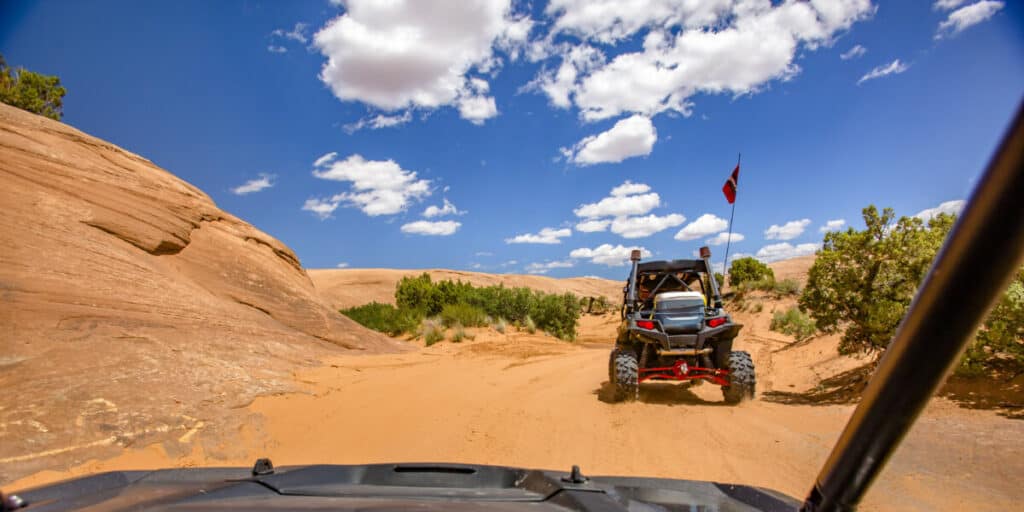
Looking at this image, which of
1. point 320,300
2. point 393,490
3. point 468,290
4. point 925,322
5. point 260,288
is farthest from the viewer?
point 468,290

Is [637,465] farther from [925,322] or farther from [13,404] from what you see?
[13,404]

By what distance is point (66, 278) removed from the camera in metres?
7.69

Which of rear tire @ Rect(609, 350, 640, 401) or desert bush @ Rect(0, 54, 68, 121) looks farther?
desert bush @ Rect(0, 54, 68, 121)

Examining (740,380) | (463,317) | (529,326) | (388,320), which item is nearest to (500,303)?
(529,326)

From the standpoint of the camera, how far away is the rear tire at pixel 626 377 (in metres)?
7.86

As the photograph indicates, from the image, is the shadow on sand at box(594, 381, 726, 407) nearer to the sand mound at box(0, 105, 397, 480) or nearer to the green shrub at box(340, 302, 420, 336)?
the sand mound at box(0, 105, 397, 480)

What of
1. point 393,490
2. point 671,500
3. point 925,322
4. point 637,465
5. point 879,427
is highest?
point 925,322

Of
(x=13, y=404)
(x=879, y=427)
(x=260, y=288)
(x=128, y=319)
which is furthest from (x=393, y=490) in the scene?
(x=260, y=288)

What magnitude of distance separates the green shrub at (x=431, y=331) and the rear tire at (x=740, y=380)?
1096cm

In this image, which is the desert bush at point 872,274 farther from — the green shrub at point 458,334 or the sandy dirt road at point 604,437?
the green shrub at point 458,334

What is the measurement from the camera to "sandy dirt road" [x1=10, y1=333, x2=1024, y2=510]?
4719 mm

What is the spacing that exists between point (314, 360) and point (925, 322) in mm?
10259

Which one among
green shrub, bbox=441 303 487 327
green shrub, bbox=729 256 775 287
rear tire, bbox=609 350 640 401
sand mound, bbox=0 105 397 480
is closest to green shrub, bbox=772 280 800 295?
green shrub, bbox=729 256 775 287

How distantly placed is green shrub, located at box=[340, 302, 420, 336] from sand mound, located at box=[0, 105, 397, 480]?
17.7 feet
